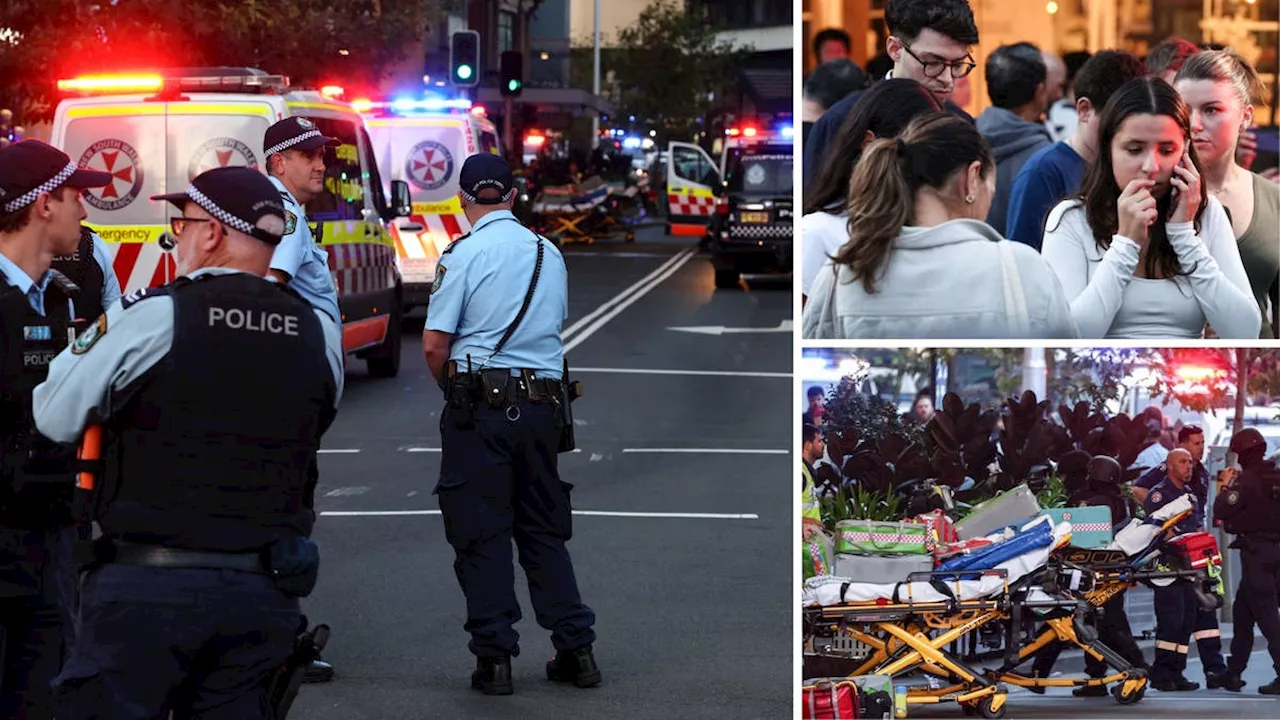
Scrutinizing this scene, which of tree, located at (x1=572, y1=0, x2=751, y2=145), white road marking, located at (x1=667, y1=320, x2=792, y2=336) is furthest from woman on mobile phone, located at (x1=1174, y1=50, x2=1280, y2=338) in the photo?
tree, located at (x1=572, y1=0, x2=751, y2=145)

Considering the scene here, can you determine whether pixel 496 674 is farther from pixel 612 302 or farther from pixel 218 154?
pixel 612 302

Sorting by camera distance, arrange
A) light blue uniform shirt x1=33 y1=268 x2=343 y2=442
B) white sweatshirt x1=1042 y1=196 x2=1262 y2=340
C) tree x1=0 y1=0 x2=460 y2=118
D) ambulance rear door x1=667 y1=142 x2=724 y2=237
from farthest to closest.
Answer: ambulance rear door x1=667 y1=142 x2=724 y2=237
tree x1=0 y1=0 x2=460 y2=118
white sweatshirt x1=1042 y1=196 x2=1262 y2=340
light blue uniform shirt x1=33 y1=268 x2=343 y2=442

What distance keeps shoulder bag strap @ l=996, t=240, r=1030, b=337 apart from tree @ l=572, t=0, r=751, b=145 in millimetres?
73167

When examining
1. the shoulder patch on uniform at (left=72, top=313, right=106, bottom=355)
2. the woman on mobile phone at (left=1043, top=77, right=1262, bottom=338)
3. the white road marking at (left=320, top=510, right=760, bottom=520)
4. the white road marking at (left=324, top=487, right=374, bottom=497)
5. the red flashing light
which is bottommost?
the white road marking at (left=320, top=510, right=760, bottom=520)

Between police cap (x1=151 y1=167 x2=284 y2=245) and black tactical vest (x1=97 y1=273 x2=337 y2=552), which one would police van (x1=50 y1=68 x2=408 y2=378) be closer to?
police cap (x1=151 y1=167 x2=284 y2=245)

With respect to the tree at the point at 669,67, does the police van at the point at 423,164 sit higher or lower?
lower

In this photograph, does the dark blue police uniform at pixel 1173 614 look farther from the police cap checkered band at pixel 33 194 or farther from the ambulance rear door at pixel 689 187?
the ambulance rear door at pixel 689 187

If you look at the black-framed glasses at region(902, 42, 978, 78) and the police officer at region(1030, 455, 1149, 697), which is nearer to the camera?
the black-framed glasses at region(902, 42, 978, 78)

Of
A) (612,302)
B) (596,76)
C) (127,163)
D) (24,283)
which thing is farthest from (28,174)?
(596,76)

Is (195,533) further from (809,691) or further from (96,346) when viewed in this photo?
(809,691)

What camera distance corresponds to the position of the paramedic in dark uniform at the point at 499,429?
681 centimetres

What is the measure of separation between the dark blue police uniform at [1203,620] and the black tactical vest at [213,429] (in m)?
2.24

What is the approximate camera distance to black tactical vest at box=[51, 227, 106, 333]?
248 inches

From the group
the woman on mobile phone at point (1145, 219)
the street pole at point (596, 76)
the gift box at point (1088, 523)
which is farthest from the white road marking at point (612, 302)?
the street pole at point (596, 76)
